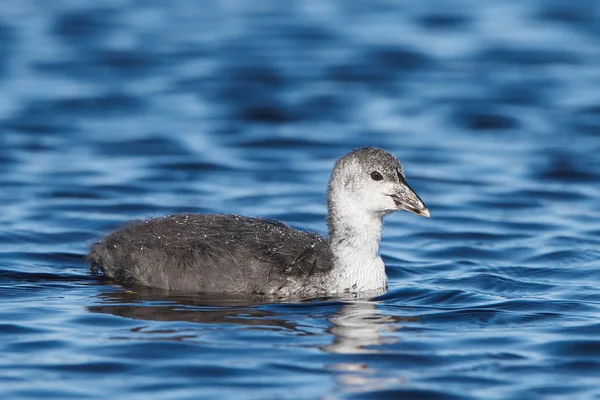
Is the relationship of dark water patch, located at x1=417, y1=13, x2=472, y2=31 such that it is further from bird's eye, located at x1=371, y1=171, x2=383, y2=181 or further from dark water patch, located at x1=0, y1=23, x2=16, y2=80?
bird's eye, located at x1=371, y1=171, x2=383, y2=181

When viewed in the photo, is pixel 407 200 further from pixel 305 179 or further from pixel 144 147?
pixel 144 147

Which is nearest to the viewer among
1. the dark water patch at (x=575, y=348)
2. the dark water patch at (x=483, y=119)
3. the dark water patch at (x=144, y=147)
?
the dark water patch at (x=575, y=348)

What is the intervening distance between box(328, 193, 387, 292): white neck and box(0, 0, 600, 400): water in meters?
0.29

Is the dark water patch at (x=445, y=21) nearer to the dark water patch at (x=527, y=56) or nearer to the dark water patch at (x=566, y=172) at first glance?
the dark water patch at (x=527, y=56)

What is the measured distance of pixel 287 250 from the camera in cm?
1149

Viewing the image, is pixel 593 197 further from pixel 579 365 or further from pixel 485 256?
pixel 579 365

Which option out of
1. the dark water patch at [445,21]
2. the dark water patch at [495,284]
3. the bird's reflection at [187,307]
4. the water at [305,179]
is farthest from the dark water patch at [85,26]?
the dark water patch at [495,284]

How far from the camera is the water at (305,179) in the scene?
9.51m

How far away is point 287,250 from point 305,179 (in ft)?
17.6

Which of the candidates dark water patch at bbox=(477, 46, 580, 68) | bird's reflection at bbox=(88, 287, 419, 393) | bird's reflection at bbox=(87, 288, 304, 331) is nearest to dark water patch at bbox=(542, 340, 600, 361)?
bird's reflection at bbox=(88, 287, 419, 393)

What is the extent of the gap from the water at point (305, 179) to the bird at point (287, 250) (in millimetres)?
237

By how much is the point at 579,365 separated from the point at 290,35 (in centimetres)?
1581

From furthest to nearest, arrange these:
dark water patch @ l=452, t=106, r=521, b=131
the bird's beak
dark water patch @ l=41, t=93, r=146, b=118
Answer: dark water patch @ l=41, t=93, r=146, b=118 < dark water patch @ l=452, t=106, r=521, b=131 < the bird's beak

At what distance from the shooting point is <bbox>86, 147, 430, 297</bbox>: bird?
37.2ft
